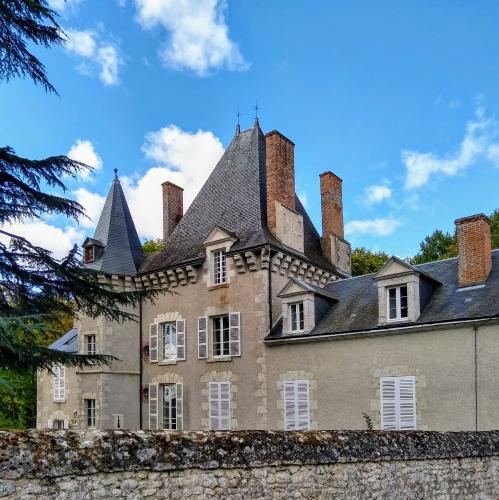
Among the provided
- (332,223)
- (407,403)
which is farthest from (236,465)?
(332,223)

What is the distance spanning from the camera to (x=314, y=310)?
51.6 ft

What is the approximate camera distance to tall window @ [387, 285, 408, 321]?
14016 mm

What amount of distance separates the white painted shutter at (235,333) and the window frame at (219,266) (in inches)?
47.3

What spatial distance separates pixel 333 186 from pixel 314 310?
20.0ft

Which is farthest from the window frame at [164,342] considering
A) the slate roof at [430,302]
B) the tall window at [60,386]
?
the tall window at [60,386]

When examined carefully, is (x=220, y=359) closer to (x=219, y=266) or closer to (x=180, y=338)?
(x=180, y=338)

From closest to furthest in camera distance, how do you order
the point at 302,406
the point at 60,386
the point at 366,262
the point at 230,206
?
the point at 302,406 → the point at 230,206 → the point at 60,386 → the point at 366,262

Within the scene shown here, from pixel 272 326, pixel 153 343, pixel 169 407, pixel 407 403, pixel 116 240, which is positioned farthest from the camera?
pixel 116 240

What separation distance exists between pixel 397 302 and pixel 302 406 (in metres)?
3.74

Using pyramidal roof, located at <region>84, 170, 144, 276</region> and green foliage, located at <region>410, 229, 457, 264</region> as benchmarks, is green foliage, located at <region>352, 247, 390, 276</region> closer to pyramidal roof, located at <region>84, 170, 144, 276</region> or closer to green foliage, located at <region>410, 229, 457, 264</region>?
green foliage, located at <region>410, 229, 457, 264</region>

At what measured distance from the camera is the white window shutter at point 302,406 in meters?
14.9

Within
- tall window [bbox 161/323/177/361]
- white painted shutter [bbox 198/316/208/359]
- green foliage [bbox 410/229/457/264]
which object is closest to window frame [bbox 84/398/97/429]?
tall window [bbox 161/323/177/361]

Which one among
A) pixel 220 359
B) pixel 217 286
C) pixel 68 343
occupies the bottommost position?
pixel 220 359

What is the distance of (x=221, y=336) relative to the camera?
56.6ft
